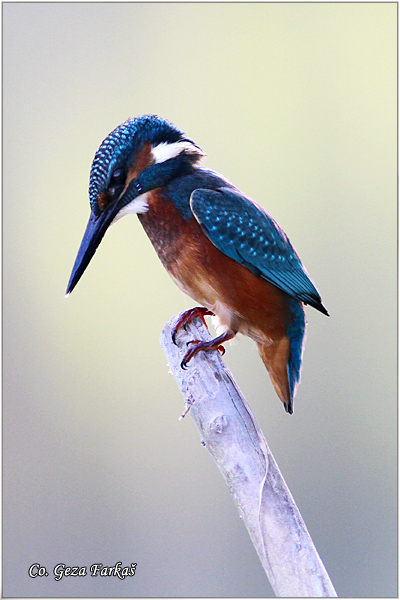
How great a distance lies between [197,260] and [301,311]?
369 millimetres

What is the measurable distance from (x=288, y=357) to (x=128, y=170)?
0.72 metres

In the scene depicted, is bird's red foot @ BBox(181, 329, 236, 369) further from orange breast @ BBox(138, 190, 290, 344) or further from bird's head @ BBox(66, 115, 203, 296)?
bird's head @ BBox(66, 115, 203, 296)

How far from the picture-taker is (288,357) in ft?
5.76

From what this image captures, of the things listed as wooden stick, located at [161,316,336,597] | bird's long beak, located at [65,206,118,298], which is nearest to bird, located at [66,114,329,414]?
bird's long beak, located at [65,206,118,298]

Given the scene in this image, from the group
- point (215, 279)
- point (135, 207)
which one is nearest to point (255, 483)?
point (215, 279)

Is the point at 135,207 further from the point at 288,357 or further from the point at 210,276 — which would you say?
the point at 288,357

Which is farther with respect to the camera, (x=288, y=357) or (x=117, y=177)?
(x=288, y=357)

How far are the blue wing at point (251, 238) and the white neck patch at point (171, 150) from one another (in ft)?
0.48

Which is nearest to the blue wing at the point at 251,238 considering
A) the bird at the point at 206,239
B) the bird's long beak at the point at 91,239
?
the bird at the point at 206,239

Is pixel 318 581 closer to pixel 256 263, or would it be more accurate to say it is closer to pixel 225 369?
pixel 225 369

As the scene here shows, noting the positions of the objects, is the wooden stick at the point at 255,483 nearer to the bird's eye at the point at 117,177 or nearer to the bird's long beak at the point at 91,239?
the bird's long beak at the point at 91,239

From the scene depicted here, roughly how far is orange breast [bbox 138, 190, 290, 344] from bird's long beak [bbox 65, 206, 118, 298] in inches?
6.0

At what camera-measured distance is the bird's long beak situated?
156cm

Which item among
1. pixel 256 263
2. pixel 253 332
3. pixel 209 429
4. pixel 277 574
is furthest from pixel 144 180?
pixel 277 574
